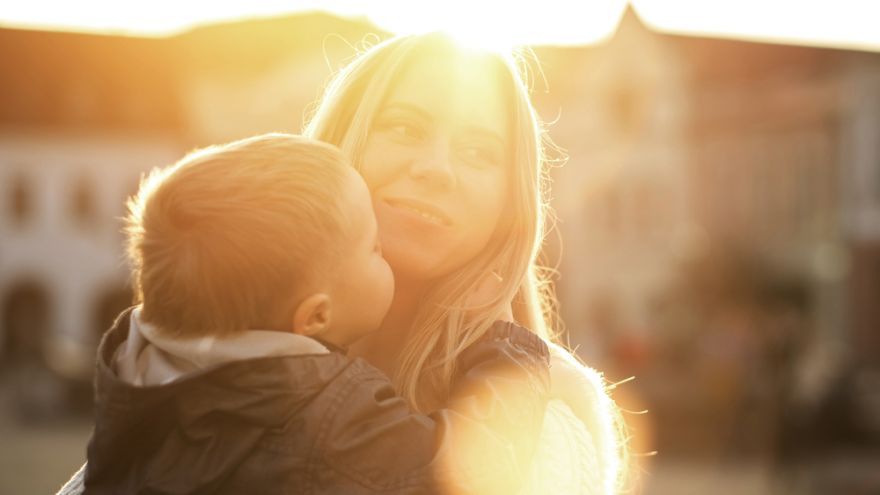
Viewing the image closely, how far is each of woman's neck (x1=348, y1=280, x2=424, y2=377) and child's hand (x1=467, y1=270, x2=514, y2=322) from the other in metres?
0.13

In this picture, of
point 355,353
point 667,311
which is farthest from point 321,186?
point 667,311

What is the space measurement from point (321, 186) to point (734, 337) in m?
20.3

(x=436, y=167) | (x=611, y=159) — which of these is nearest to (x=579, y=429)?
(x=436, y=167)

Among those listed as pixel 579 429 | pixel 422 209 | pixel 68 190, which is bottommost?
pixel 68 190

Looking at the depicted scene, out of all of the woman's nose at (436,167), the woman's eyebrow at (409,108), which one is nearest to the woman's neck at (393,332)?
the woman's nose at (436,167)

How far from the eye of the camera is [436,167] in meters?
2.79

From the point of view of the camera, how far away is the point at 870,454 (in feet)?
72.5

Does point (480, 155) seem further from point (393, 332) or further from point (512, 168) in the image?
point (393, 332)

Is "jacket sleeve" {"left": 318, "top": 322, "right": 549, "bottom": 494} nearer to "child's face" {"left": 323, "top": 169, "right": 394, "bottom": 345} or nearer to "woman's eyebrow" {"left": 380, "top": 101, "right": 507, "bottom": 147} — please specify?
"child's face" {"left": 323, "top": 169, "right": 394, "bottom": 345}

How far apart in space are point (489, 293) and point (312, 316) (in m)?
0.60

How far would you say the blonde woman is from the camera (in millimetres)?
2791

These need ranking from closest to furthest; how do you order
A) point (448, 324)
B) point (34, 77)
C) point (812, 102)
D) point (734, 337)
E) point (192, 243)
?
point (192, 243) → point (448, 324) → point (734, 337) → point (812, 102) → point (34, 77)

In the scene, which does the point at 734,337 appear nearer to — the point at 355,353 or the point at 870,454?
the point at 870,454

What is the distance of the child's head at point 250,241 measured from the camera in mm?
2266
